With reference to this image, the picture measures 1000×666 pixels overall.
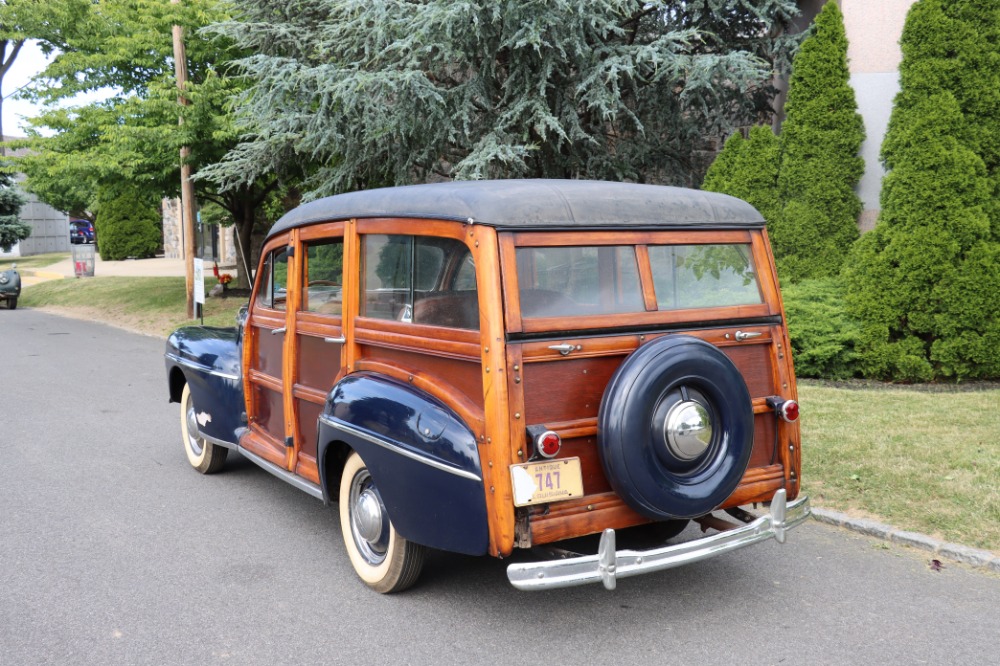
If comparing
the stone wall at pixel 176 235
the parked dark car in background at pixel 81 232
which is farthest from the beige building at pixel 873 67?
the parked dark car in background at pixel 81 232

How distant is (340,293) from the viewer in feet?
15.8

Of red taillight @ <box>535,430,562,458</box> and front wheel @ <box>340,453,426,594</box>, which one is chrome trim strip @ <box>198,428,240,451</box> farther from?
red taillight @ <box>535,430,562,458</box>

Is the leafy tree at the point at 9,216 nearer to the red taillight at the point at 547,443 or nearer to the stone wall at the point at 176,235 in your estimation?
the stone wall at the point at 176,235

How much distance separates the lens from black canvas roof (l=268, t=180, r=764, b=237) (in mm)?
3883

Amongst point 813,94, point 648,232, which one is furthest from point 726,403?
point 813,94

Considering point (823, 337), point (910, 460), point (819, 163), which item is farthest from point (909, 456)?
point (819, 163)

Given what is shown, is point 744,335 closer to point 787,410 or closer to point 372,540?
point 787,410

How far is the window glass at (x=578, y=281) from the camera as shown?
390cm

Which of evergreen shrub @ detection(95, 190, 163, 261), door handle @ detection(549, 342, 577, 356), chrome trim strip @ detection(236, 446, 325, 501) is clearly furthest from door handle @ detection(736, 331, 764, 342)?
evergreen shrub @ detection(95, 190, 163, 261)

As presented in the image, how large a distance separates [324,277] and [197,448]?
102 inches

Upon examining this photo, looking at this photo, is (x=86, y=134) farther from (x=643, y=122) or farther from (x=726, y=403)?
(x=726, y=403)

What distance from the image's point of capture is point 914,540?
500cm

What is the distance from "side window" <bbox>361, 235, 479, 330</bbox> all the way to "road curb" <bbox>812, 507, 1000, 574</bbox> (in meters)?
2.85

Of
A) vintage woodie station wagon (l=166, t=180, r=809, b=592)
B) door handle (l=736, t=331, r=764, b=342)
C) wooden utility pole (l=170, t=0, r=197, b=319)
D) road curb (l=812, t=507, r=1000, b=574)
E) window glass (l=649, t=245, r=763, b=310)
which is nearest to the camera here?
vintage woodie station wagon (l=166, t=180, r=809, b=592)
